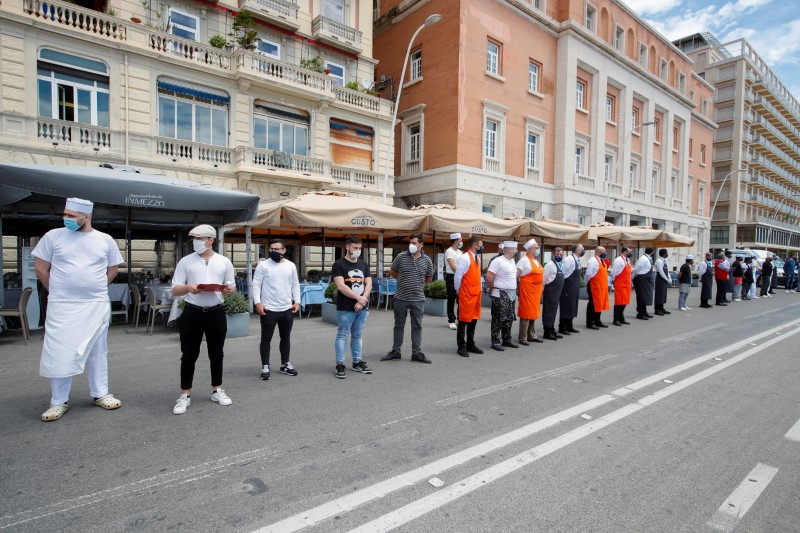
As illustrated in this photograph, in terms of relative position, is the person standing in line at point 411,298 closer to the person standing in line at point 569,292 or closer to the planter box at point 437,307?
the person standing in line at point 569,292

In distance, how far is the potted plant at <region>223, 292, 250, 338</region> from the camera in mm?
8297

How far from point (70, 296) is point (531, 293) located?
7019 millimetres

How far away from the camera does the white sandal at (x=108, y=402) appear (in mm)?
4465

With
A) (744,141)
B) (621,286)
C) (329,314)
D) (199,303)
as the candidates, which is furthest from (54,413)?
(744,141)

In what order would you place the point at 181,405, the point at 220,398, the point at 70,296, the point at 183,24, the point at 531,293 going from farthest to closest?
the point at 183,24 → the point at 531,293 → the point at 220,398 → the point at 181,405 → the point at 70,296

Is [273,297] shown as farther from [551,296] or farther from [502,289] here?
[551,296]

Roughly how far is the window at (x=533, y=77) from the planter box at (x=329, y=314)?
21.5 metres

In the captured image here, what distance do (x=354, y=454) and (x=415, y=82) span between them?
78.7 feet

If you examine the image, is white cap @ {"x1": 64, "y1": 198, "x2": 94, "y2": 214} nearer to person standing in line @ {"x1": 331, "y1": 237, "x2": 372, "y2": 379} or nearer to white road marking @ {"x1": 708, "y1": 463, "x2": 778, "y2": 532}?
person standing in line @ {"x1": 331, "y1": 237, "x2": 372, "y2": 379}

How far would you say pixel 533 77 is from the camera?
2648cm

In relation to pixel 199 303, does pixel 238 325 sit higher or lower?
lower

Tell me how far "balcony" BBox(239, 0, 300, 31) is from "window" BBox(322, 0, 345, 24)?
196cm

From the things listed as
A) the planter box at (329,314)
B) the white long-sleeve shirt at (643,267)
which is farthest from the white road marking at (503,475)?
the white long-sleeve shirt at (643,267)

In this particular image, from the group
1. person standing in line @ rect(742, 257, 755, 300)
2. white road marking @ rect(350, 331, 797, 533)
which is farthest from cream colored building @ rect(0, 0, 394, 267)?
person standing in line @ rect(742, 257, 755, 300)
